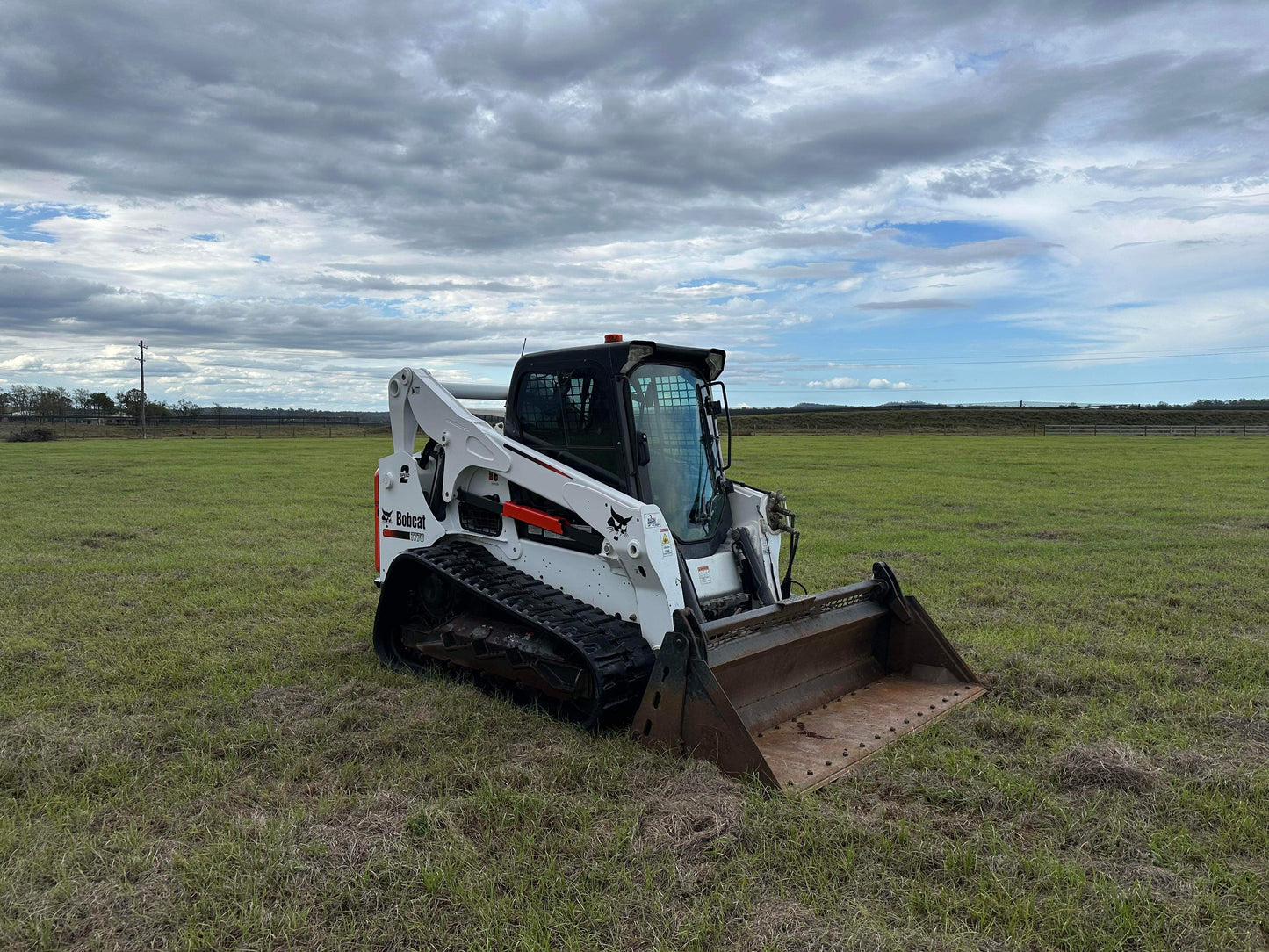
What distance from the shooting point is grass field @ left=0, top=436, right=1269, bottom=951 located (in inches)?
139

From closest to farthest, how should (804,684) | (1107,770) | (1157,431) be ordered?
(1107,770) → (804,684) → (1157,431)

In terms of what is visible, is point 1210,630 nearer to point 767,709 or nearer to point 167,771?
point 767,709

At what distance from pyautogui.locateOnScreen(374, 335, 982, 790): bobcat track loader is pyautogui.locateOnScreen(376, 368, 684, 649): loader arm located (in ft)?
0.05

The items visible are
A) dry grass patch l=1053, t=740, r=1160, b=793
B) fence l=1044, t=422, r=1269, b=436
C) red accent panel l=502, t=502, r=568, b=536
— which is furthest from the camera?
fence l=1044, t=422, r=1269, b=436

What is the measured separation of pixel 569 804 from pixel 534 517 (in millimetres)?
2208

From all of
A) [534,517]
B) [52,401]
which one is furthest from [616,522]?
[52,401]

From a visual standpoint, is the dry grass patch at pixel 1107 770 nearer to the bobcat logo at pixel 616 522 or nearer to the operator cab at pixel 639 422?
the operator cab at pixel 639 422

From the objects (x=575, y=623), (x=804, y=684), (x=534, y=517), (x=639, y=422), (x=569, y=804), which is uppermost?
(x=639, y=422)

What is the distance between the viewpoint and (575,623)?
18.4 ft

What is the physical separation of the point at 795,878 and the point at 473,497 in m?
3.88

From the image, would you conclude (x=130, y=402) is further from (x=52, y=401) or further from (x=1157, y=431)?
(x=1157, y=431)

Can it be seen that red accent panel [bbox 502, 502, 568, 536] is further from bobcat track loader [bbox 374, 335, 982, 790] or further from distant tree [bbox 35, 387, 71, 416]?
distant tree [bbox 35, 387, 71, 416]

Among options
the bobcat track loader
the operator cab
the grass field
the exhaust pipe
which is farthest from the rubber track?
the operator cab

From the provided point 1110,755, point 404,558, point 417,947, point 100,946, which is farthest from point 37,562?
point 1110,755
